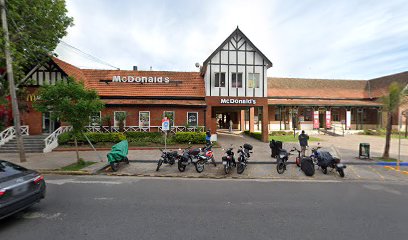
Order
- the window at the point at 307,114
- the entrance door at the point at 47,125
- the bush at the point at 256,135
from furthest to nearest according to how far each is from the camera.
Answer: the window at the point at 307,114 < the bush at the point at 256,135 < the entrance door at the point at 47,125

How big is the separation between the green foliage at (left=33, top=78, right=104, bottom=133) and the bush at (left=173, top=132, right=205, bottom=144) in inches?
296

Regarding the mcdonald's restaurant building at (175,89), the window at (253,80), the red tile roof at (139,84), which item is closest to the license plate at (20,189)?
the mcdonald's restaurant building at (175,89)

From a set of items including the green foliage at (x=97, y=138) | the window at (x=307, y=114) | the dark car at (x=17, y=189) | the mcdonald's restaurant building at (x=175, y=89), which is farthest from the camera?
the window at (x=307, y=114)

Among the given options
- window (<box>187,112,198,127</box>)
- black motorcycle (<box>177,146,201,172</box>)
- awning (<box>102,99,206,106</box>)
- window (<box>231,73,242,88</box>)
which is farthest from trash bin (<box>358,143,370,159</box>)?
window (<box>187,112,198,127</box>)

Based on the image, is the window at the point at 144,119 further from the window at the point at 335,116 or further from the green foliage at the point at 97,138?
the window at the point at 335,116

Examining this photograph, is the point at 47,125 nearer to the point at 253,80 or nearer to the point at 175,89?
the point at 175,89

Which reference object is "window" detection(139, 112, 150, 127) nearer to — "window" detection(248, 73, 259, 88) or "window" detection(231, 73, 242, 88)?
"window" detection(231, 73, 242, 88)

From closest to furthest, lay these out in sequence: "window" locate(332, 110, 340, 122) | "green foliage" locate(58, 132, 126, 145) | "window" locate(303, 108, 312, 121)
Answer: "green foliage" locate(58, 132, 126, 145), "window" locate(303, 108, 312, 121), "window" locate(332, 110, 340, 122)

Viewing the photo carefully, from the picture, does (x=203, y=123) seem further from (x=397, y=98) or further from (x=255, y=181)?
(x=397, y=98)

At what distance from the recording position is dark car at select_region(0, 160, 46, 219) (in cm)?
444

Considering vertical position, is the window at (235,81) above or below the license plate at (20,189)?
above

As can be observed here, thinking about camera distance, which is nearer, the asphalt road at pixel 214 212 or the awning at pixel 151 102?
the asphalt road at pixel 214 212

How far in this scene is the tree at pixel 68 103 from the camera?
9.89m

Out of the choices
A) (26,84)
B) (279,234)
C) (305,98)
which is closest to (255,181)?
(279,234)
